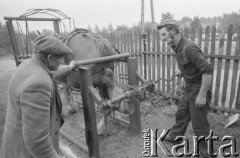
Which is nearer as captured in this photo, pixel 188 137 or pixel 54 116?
pixel 54 116

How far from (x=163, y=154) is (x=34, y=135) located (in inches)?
92.3

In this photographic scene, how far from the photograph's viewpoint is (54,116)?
149cm

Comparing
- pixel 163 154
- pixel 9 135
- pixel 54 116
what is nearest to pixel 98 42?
pixel 54 116

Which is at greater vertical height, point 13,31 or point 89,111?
point 13,31

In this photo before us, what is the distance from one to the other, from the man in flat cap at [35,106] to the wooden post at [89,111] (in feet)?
3.27

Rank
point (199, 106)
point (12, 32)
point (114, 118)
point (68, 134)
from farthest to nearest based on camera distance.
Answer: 1. point (12, 32)
2. point (114, 118)
3. point (68, 134)
4. point (199, 106)

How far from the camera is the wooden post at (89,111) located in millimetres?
2531

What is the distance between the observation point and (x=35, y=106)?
3.84ft

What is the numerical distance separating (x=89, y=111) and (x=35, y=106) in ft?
5.00

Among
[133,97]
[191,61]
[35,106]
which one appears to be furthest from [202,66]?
[35,106]

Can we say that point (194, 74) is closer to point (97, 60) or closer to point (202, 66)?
point (202, 66)

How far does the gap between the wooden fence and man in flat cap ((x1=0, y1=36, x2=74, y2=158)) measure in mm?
3192

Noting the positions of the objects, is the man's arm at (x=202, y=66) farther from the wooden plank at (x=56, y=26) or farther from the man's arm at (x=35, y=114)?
the wooden plank at (x=56, y=26)

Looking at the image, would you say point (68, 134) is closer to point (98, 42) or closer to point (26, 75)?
point (98, 42)
